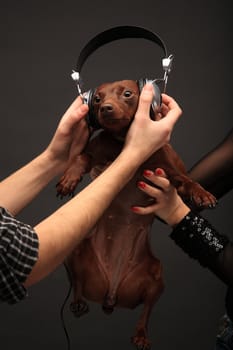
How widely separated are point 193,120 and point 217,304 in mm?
973

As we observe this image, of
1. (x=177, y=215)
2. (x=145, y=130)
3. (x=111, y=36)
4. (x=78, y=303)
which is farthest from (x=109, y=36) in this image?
(x=78, y=303)

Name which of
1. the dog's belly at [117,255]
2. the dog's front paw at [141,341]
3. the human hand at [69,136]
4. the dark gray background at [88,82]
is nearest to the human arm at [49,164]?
the human hand at [69,136]

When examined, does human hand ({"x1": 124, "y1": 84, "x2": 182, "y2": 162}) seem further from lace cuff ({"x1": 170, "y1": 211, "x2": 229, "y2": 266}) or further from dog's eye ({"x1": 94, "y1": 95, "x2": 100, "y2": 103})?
lace cuff ({"x1": 170, "y1": 211, "x2": 229, "y2": 266})

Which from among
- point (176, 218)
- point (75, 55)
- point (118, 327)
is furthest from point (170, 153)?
point (118, 327)

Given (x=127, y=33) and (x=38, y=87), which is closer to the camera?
(x=127, y=33)

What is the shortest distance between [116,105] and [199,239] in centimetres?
45

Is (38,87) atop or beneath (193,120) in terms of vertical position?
atop

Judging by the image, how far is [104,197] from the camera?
102 centimetres

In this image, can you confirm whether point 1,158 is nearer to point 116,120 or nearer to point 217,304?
point 116,120

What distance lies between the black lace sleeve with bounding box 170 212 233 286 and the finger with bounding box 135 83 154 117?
13.7 inches

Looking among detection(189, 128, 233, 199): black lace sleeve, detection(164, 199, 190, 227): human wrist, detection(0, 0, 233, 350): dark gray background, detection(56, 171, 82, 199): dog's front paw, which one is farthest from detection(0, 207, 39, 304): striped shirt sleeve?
detection(0, 0, 233, 350): dark gray background

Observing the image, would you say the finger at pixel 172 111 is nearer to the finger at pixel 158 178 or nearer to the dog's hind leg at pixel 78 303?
the finger at pixel 158 178

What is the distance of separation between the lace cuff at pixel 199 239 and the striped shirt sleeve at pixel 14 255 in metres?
0.53

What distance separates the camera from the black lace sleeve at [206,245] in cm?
124
